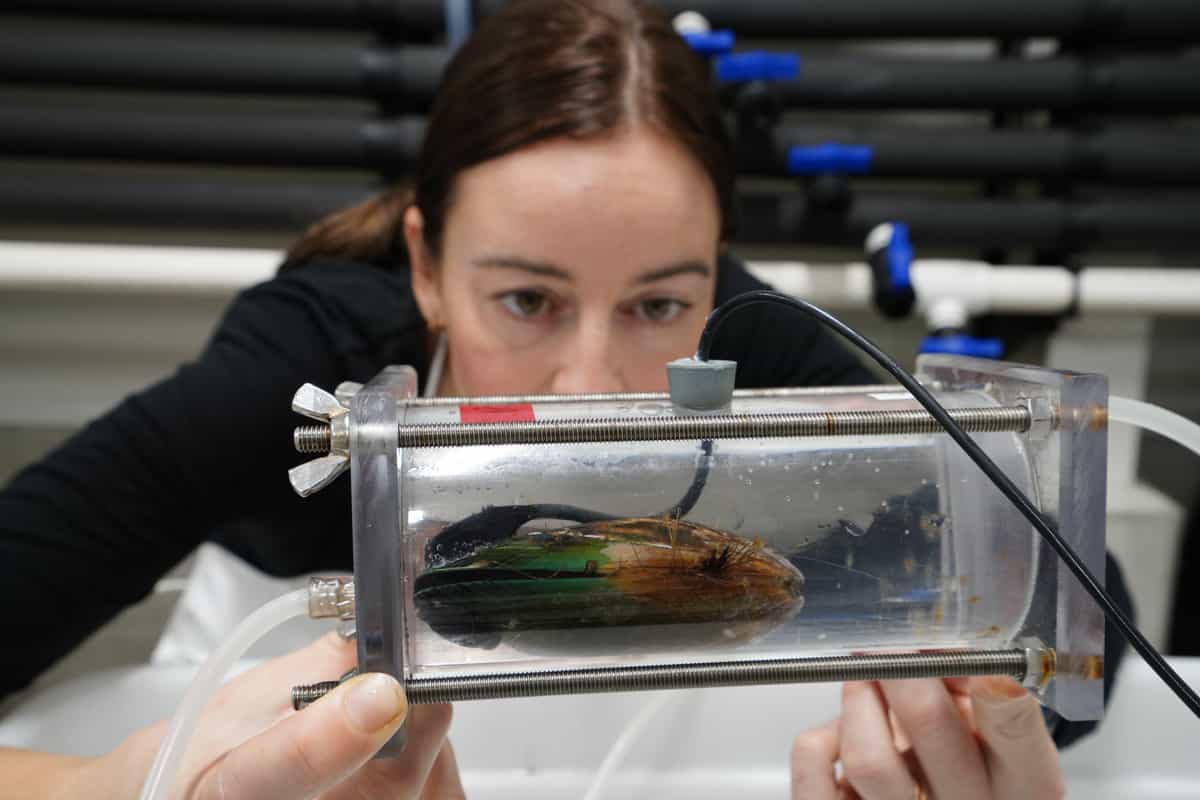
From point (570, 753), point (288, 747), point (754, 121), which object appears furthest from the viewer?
point (754, 121)

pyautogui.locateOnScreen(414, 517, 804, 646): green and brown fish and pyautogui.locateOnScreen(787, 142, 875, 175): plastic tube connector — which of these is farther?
pyautogui.locateOnScreen(787, 142, 875, 175): plastic tube connector

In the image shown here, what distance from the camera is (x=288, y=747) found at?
380 mm

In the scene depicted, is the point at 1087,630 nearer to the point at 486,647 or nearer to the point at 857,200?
the point at 486,647

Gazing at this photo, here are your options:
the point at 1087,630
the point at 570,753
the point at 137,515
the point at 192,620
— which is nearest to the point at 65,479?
the point at 137,515

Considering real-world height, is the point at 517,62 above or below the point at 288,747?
above

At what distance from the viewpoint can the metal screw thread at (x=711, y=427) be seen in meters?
0.40

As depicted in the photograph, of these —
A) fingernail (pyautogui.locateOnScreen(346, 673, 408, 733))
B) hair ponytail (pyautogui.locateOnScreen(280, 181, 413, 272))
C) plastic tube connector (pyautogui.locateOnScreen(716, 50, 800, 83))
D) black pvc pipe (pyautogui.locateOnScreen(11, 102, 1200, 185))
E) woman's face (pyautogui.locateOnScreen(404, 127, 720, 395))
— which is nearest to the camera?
fingernail (pyautogui.locateOnScreen(346, 673, 408, 733))

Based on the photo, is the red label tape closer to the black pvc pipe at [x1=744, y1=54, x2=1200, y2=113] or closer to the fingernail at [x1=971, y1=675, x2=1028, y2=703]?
the fingernail at [x1=971, y1=675, x2=1028, y2=703]

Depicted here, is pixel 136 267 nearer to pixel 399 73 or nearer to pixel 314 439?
pixel 399 73

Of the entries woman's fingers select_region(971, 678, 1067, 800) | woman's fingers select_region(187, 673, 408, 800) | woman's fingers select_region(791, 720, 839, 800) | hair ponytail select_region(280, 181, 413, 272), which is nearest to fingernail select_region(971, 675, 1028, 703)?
woman's fingers select_region(971, 678, 1067, 800)

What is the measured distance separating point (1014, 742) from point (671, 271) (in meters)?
0.45

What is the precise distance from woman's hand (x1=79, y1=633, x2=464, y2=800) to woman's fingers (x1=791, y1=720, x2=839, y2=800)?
0.24 meters

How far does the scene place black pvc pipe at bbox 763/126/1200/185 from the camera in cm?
131

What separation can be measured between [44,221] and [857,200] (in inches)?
54.6
